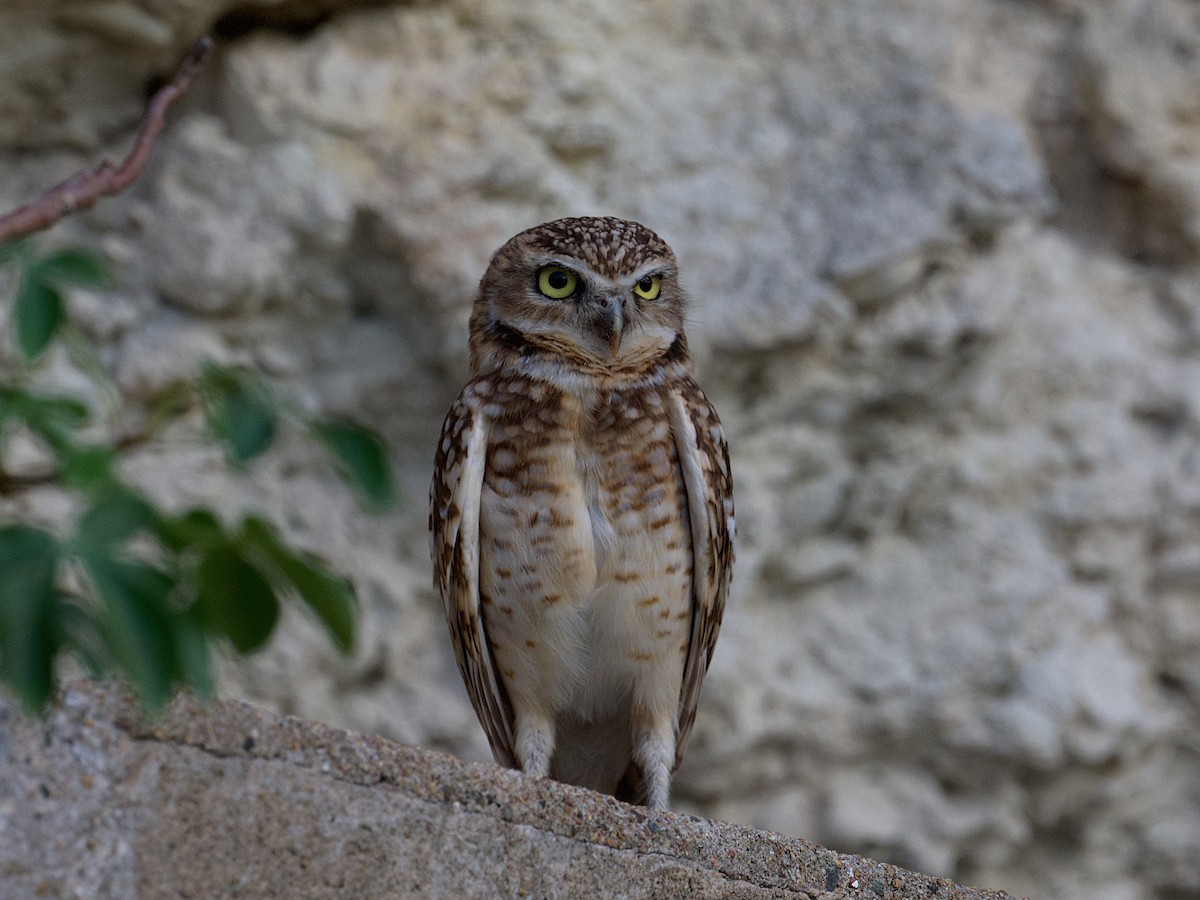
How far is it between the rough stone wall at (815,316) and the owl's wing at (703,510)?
1881 millimetres

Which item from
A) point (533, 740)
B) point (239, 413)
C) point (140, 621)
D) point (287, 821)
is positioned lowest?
point (533, 740)

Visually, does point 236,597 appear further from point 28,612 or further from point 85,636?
point 28,612

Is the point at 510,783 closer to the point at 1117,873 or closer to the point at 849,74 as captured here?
the point at 849,74

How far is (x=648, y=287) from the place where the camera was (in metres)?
2.81

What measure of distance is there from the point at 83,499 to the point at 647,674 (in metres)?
1.35

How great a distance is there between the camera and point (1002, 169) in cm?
486

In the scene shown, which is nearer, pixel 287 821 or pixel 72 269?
pixel 287 821

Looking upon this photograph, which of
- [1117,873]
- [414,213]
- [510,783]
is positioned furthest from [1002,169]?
[510,783]

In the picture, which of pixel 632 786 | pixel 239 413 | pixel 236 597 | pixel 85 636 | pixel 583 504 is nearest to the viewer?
pixel 85 636

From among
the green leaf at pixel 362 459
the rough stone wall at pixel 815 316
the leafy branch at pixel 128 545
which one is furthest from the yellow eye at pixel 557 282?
the rough stone wall at pixel 815 316

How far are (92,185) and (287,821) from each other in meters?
0.72

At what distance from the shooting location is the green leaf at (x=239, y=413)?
187cm

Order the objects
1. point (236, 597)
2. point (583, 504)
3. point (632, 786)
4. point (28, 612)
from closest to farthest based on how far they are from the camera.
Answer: point (28, 612) < point (236, 597) < point (583, 504) < point (632, 786)

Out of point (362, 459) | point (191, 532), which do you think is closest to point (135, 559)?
point (191, 532)
